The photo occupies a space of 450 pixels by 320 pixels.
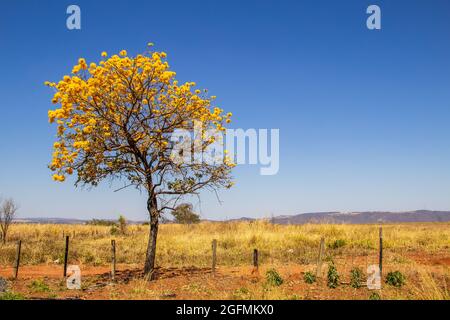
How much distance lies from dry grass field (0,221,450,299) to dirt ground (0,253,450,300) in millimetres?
34

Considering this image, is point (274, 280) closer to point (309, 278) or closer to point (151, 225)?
point (309, 278)

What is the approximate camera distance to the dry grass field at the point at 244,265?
13836 mm

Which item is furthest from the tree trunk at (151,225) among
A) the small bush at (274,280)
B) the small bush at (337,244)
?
the small bush at (337,244)

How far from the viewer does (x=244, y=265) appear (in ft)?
72.3

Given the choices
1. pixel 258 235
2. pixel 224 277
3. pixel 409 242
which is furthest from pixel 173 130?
pixel 409 242

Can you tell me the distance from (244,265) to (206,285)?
6567 mm

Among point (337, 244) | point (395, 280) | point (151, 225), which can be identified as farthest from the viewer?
point (337, 244)

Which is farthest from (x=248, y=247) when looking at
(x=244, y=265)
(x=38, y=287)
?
(x=38, y=287)

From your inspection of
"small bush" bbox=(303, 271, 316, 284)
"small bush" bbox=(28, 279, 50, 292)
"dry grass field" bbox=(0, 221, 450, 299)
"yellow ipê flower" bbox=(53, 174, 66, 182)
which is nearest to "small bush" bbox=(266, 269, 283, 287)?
"dry grass field" bbox=(0, 221, 450, 299)

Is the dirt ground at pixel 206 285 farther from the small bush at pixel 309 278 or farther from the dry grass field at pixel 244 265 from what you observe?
the small bush at pixel 309 278

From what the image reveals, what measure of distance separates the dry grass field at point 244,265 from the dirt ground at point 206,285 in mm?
34

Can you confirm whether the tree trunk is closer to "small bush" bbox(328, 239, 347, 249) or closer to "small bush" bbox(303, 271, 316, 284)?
"small bush" bbox(303, 271, 316, 284)

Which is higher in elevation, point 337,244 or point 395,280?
point 395,280
